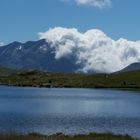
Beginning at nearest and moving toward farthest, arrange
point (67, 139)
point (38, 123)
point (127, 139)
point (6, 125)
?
point (67, 139)
point (127, 139)
point (6, 125)
point (38, 123)

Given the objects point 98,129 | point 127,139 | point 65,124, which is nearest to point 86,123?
point 65,124

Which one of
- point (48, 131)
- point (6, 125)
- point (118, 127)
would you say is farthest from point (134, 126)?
point (6, 125)

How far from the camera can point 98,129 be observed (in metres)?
75.2

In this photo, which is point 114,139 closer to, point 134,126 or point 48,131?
point 48,131

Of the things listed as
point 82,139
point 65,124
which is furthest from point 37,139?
point 65,124

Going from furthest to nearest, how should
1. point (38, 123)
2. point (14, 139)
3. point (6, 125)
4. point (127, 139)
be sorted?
point (38, 123), point (6, 125), point (127, 139), point (14, 139)

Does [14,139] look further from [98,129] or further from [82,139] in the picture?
[98,129]

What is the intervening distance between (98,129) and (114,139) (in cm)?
2652

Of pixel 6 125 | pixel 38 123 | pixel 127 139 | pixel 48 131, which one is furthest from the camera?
pixel 38 123

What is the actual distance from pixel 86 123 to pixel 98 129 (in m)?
9.90

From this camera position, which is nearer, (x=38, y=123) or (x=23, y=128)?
(x=23, y=128)

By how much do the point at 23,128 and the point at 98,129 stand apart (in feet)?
42.5

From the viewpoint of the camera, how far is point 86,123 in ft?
279

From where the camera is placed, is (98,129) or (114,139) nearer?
(114,139)
